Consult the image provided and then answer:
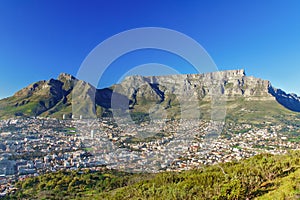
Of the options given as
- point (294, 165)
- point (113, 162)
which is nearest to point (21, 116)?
point (113, 162)

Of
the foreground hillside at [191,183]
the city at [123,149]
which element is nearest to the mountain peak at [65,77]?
the city at [123,149]

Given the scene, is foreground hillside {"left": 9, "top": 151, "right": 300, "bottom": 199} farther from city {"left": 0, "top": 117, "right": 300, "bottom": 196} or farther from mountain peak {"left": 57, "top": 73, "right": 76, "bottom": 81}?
mountain peak {"left": 57, "top": 73, "right": 76, "bottom": 81}

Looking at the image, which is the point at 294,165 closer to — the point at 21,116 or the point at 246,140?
the point at 246,140

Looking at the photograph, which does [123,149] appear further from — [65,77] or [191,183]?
[65,77]

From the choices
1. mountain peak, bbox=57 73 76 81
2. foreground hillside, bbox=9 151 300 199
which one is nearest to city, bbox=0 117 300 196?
foreground hillside, bbox=9 151 300 199

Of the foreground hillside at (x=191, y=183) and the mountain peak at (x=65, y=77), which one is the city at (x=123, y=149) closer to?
the foreground hillside at (x=191, y=183)

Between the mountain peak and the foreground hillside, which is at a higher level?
the mountain peak

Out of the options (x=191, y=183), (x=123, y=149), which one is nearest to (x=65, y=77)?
(x=123, y=149)

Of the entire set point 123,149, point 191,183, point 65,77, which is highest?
point 65,77
